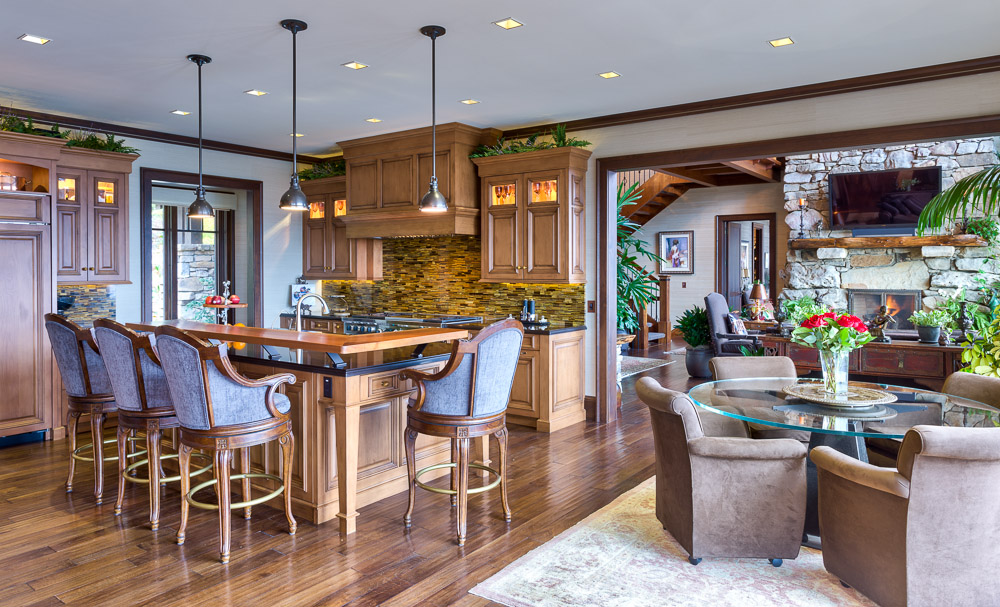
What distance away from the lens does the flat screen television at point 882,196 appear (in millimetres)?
8320

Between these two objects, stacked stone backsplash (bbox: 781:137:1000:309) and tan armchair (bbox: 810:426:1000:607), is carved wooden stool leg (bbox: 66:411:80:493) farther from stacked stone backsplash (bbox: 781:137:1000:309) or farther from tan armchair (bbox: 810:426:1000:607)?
stacked stone backsplash (bbox: 781:137:1000:309)

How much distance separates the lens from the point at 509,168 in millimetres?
6191

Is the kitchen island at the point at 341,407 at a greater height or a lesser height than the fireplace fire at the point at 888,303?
lesser

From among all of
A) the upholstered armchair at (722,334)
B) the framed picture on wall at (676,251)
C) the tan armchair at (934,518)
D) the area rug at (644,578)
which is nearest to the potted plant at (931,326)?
the upholstered armchair at (722,334)

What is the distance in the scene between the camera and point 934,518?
8.07 feet

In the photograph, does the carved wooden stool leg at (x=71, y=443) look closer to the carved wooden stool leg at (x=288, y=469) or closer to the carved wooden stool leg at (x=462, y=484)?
the carved wooden stool leg at (x=288, y=469)

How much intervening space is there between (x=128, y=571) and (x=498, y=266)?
13.2ft

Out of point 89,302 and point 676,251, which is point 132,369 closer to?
point 89,302

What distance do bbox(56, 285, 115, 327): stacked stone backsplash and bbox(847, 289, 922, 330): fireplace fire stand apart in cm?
859

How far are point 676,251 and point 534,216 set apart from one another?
268 inches

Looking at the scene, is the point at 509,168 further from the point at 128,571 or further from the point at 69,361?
the point at 128,571

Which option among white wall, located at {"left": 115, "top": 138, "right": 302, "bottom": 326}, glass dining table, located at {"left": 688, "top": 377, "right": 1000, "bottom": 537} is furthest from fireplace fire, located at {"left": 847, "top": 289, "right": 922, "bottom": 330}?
white wall, located at {"left": 115, "top": 138, "right": 302, "bottom": 326}

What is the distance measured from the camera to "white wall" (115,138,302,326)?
648 cm

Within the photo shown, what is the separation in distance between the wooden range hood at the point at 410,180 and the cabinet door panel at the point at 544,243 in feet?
2.21
